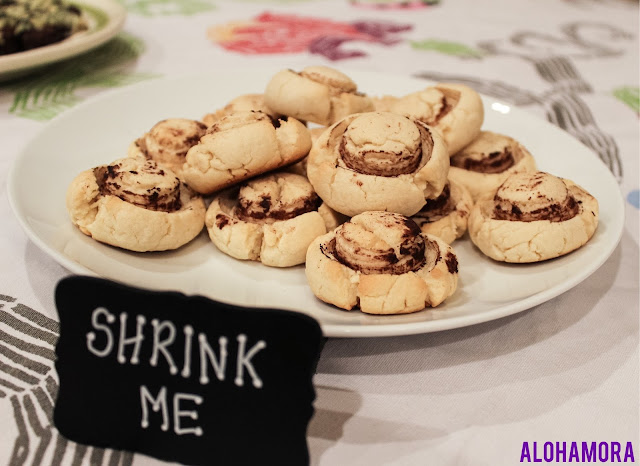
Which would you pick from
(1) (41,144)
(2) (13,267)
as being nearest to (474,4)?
(1) (41,144)

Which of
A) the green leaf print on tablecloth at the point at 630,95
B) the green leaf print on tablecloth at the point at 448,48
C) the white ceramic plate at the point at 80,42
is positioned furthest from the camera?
the green leaf print on tablecloth at the point at 448,48

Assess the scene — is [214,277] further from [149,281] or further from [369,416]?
[369,416]

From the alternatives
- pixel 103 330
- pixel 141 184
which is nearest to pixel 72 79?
pixel 141 184

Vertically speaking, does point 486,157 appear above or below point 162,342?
below

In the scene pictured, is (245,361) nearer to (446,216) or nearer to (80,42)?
(446,216)

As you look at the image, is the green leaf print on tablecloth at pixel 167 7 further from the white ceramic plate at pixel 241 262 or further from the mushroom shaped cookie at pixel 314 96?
the mushroom shaped cookie at pixel 314 96

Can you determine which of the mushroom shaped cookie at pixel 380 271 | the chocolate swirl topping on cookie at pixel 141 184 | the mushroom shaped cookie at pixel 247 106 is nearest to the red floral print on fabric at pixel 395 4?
the mushroom shaped cookie at pixel 247 106

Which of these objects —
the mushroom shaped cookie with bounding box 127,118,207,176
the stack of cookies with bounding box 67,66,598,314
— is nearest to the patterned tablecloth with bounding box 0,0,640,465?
the stack of cookies with bounding box 67,66,598,314
